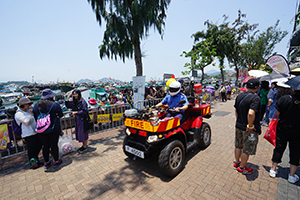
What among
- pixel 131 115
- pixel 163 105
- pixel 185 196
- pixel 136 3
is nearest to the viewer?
pixel 185 196

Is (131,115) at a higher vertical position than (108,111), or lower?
higher

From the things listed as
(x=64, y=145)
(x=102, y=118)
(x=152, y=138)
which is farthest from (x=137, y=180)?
(x=102, y=118)

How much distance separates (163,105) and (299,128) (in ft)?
9.16

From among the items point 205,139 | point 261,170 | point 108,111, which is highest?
point 108,111

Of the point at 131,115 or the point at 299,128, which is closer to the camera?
the point at 299,128

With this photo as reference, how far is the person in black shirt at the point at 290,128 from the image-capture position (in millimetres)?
2693

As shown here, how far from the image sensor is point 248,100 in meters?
2.82

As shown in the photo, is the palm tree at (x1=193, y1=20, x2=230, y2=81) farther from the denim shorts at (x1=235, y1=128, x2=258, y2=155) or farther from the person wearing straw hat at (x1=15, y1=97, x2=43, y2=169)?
the person wearing straw hat at (x1=15, y1=97, x2=43, y2=169)

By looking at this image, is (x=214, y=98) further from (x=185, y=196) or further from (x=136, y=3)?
(x=185, y=196)

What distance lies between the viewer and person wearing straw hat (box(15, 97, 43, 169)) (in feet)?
10.9

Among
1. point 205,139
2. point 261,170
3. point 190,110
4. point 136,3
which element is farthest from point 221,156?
point 136,3

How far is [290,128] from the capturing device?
2738 millimetres

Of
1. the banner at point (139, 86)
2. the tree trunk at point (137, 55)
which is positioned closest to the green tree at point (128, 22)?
the tree trunk at point (137, 55)

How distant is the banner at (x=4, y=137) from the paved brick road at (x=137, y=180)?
0.79 metres
